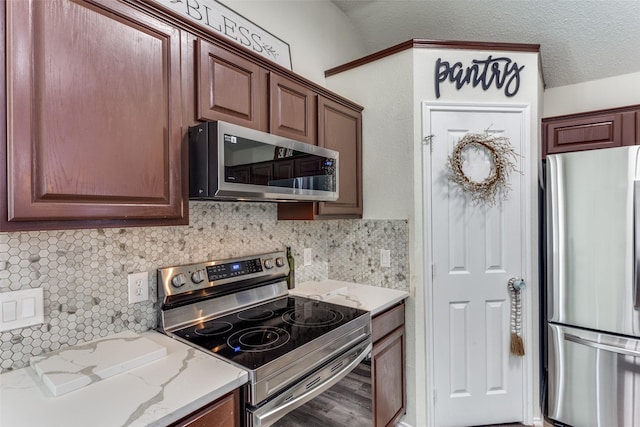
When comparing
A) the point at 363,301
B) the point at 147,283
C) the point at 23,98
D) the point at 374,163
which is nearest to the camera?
the point at 23,98

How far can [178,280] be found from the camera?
1.49m

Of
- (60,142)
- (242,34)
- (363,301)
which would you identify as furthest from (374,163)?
(60,142)

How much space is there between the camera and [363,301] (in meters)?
1.89

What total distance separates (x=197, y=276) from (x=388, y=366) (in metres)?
1.21

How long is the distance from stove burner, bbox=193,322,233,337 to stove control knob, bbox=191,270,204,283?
0.69 feet

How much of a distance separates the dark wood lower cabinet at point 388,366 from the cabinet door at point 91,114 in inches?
49.2

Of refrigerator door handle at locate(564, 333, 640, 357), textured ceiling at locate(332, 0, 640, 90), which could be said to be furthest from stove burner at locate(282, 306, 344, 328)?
textured ceiling at locate(332, 0, 640, 90)

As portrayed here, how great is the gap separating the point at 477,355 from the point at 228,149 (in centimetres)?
200

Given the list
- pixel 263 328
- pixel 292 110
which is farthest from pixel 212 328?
pixel 292 110

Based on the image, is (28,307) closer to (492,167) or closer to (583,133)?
(492,167)

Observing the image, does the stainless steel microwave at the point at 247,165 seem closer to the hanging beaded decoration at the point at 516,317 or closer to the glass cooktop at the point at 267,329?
the glass cooktop at the point at 267,329

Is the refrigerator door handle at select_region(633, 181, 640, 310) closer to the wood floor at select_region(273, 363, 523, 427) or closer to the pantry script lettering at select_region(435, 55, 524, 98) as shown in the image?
the pantry script lettering at select_region(435, 55, 524, 98)

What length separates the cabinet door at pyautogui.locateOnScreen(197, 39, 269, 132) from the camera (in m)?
1.31

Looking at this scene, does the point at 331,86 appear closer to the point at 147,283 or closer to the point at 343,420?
the point at 147,283
